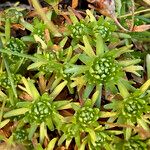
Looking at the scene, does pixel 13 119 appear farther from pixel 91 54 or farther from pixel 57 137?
pixel 91 54

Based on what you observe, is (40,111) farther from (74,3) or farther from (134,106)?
(74,3)

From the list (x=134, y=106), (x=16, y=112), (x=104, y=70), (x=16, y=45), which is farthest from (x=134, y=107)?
(x=16, y=45)

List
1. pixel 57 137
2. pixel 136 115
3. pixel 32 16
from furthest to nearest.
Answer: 1. pixel 32 16
2. pixel 57 137
3. pixel 136 115

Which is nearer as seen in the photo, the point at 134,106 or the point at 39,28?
the point at 134,106

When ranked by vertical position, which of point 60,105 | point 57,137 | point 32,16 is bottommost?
point 57,137

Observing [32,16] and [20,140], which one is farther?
[32,16]

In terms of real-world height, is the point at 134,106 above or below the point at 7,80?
below

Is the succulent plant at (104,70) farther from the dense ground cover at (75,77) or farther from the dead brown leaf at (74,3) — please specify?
the dead brown leaf at (74,3)

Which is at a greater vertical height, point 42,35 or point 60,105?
point 42,35

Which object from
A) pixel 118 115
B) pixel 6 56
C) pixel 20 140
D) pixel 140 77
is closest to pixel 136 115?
pixel 118 115
